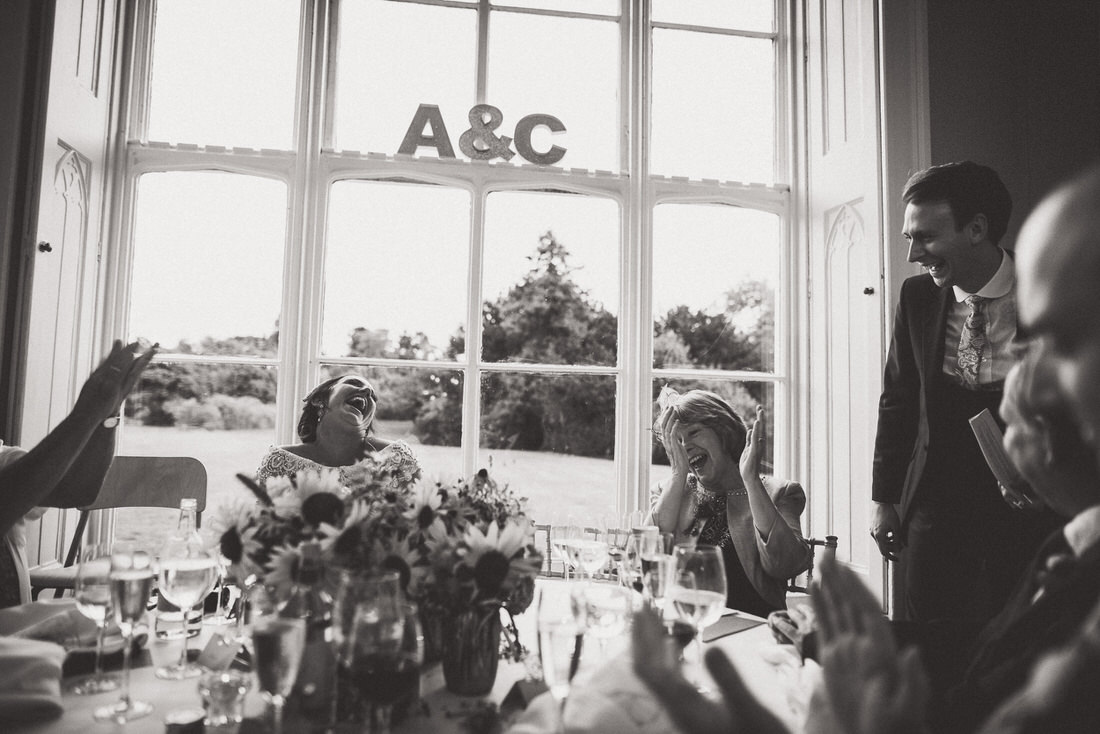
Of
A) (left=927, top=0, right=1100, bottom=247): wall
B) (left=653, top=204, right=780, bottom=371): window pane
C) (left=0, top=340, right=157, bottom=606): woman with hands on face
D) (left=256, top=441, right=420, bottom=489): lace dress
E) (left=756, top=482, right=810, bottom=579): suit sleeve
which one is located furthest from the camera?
(left=653, top=204, right=780, bottom=371): window pane

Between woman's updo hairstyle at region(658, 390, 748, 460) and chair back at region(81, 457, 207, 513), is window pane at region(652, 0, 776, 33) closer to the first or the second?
woman's updo hairstyle at region(658, 390, 748, 460)

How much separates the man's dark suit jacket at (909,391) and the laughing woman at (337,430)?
5.36ft

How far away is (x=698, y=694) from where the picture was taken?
0.53 meters

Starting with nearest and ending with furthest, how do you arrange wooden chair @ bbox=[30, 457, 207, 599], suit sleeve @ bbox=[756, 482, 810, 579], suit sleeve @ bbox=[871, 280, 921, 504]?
suit sleeve @ bbox=[756, 482, 810, 579], suit sleeve @ bbox=[871, 280, 921, 504], wooden chair @ bbox=[30, 457, 207, 599]

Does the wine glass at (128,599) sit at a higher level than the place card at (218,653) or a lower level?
higher

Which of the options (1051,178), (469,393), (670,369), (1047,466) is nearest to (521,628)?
(1047,466)

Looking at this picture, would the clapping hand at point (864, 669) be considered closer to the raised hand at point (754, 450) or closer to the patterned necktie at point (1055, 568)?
the patterned necktie at point (1055, 568)

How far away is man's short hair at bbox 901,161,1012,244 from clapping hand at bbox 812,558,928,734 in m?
1.74

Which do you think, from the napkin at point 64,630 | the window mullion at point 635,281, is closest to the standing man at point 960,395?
the window mullion at point 635,281

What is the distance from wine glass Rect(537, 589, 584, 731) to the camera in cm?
92

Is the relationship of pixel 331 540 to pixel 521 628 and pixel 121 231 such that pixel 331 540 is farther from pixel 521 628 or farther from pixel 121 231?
pixel 121 231

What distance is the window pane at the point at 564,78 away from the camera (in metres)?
3.87

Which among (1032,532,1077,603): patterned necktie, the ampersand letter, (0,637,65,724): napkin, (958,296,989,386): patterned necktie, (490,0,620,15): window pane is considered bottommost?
(0,637,65,724): napkin

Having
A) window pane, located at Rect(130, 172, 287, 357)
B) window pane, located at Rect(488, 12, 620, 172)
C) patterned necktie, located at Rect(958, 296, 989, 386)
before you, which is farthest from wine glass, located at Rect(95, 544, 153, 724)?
window pane, located at Rect(488, 12, 620, 172)
